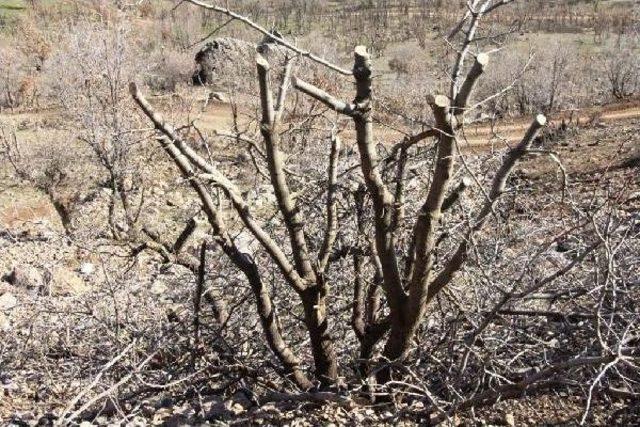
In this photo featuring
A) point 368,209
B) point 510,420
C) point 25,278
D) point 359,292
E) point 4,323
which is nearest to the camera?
Result: point 510,420

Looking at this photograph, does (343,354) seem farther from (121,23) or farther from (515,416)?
(121,23)

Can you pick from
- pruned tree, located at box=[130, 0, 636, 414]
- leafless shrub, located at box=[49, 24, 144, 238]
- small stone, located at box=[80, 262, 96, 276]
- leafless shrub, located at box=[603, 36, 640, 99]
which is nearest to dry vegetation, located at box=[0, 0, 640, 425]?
pruned tree, located at box=[130, 0, 636, 414]

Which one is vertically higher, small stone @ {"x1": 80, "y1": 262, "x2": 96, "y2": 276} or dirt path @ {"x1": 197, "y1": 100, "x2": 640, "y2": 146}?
dirt path @ {"x1": 197, "y1": 100, "x2": 640, "y2": 146}

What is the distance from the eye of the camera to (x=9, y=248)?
1027 cm

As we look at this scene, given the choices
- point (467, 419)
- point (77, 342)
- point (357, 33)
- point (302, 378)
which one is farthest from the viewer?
point (357, 33)

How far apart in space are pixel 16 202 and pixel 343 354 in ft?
34.3

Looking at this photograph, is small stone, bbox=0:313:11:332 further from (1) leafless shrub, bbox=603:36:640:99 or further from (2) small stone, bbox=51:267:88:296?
(1) leafless shrub, bbox=603:36:640:99

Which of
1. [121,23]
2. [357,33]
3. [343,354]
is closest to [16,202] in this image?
[121,23]

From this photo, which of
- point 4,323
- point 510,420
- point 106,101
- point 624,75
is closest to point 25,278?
point 4,323

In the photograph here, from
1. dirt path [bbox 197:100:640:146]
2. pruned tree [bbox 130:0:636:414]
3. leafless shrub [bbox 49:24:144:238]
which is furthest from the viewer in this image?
dirt path [bbox 197:100:640:146]

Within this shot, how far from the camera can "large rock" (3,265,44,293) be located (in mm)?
8930

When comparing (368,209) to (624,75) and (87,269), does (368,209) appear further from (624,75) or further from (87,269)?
(624,75)

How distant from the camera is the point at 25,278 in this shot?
9.03 meters

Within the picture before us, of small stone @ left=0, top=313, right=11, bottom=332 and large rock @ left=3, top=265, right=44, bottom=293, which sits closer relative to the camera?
small stone @ left=0, top=313, right=11, bottom=332
